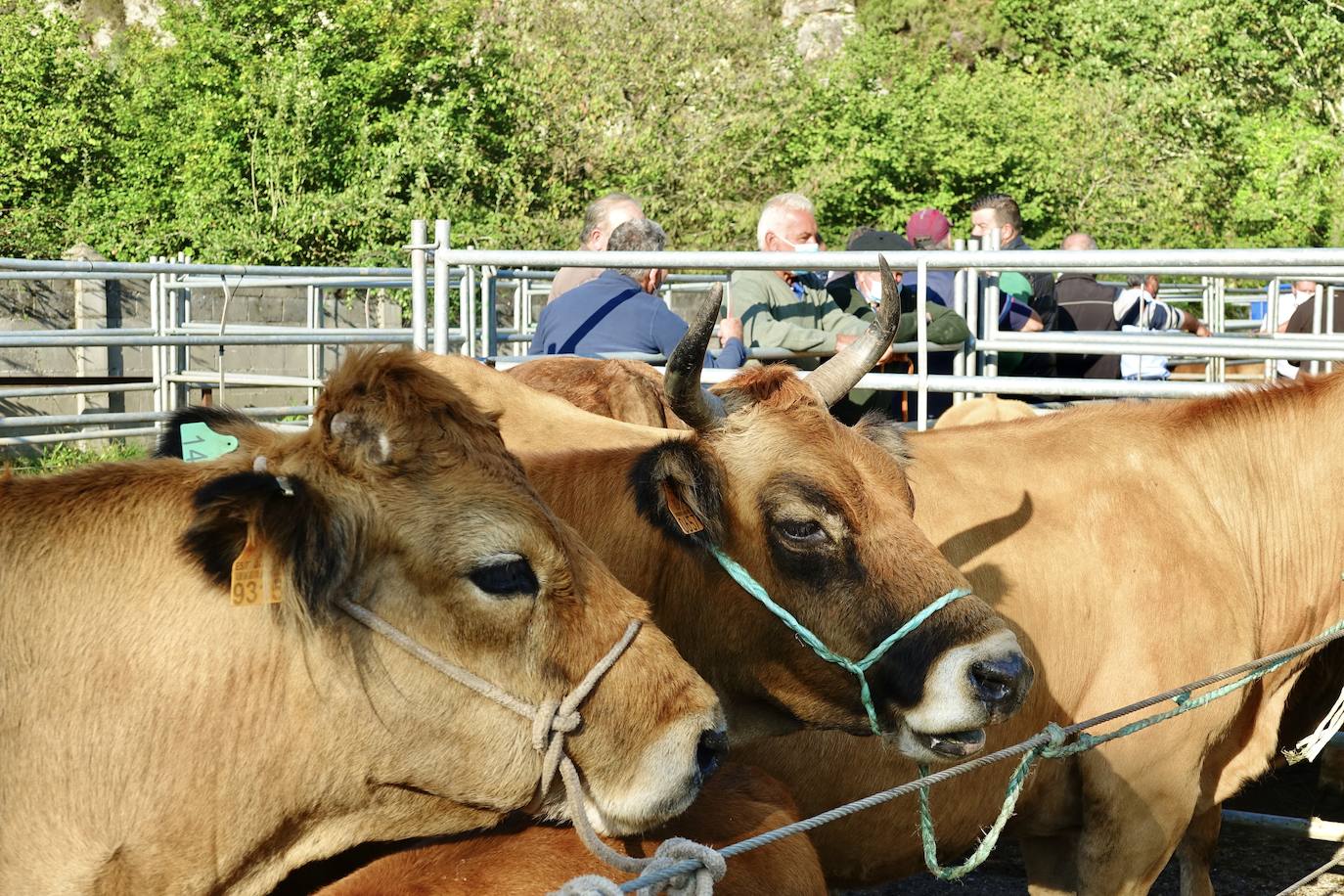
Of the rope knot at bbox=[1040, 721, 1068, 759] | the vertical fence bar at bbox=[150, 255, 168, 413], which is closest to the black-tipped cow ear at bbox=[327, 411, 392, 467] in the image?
the rope knot at bbox=[1040, 721, 1068, 759]

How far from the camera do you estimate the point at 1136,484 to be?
12.4 feet

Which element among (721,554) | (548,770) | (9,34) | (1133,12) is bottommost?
(548,770)

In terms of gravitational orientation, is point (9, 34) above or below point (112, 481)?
above

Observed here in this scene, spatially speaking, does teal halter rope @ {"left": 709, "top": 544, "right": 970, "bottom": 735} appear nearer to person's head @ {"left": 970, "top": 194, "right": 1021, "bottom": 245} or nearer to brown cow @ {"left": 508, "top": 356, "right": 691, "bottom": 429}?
brown cow @ {"left": 508, "top": 356, "right": 691, "bottom": 429}

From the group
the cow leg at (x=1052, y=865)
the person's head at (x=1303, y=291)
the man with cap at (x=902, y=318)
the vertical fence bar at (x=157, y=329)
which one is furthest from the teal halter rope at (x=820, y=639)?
the person's head at (x=1303, y=291)

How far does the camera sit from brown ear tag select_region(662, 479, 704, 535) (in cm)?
288

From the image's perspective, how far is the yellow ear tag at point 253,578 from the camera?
2068 millimetres

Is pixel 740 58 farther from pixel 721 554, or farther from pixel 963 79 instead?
pixel 721 554

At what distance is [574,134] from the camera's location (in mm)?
21359

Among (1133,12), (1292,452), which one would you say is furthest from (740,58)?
(1292,452)

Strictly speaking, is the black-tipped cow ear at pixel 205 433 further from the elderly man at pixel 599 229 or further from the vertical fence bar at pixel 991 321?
the vertical fence bar at pixel 991 321

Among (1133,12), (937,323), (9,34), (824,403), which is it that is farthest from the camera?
(1133,12)

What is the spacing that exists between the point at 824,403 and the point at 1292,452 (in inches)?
64.7

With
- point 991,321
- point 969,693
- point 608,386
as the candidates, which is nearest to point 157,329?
point 991,321
